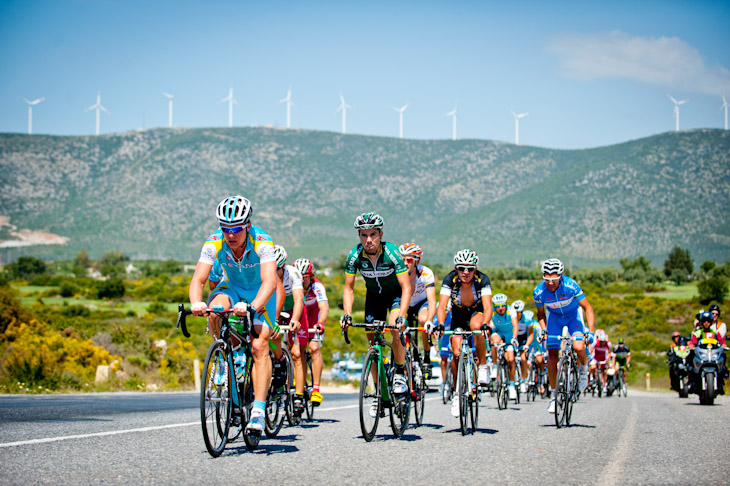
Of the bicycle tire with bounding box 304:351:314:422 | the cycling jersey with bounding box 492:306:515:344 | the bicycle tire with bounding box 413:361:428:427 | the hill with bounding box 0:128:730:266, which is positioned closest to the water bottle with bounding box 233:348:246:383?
the bicycle tire with bounding box 413:361:428:427

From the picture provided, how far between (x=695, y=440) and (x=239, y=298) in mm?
5650

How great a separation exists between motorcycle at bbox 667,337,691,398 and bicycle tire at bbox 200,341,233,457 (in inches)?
617

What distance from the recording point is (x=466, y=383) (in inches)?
422

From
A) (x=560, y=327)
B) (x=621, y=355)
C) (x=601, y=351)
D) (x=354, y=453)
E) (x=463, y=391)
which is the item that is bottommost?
(x=621, y=355)

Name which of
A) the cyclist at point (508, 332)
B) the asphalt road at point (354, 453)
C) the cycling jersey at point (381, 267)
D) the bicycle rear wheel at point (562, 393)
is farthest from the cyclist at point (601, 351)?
the cycling jersey at point (381, 267)

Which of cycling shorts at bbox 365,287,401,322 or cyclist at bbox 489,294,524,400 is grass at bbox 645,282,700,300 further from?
cycling shorts at bbox 365,287,401,322

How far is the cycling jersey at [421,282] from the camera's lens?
13197 mm

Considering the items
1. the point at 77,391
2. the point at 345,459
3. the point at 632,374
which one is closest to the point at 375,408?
the point at 345,459

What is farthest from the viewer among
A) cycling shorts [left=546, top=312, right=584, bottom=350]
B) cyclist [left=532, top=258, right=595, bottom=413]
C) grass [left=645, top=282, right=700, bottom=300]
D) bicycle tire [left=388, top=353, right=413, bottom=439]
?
grass [left=645, top=282, right=700, bottom=300]

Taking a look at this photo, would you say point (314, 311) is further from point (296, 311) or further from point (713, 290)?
point (713, 290)

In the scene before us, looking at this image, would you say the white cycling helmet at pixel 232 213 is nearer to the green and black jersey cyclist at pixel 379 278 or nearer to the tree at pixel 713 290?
the green and black jersey cyclist at pixel 379 278

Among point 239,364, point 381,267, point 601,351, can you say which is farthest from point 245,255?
point 601,351

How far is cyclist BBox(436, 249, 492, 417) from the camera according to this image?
11.6m

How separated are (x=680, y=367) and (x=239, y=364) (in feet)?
59.3
